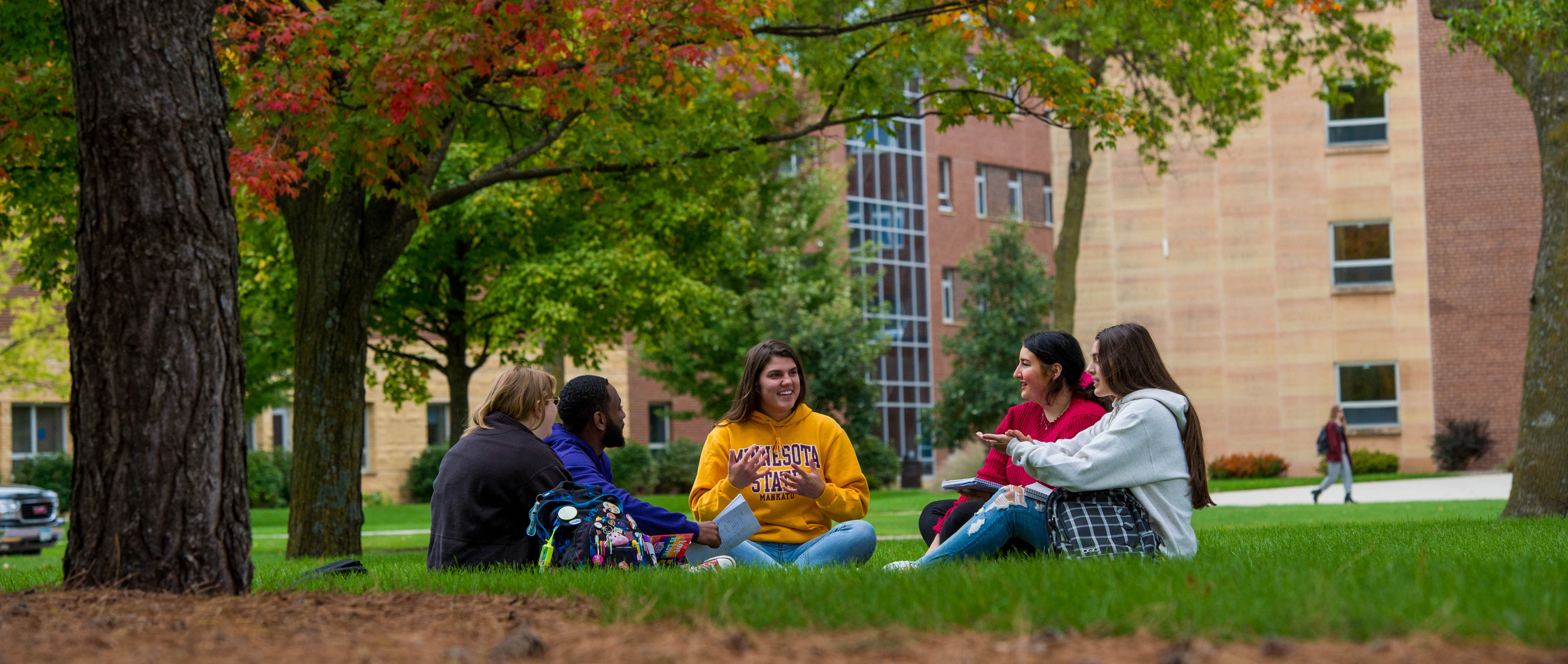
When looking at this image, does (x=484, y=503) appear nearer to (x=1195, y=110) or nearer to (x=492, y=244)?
(x=492, y=244)

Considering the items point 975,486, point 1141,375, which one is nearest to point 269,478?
point 975,486

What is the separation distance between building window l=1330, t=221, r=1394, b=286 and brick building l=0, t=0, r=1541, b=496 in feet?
0.16

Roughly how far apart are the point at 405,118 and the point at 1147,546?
6108 millimetres

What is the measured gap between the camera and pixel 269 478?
33000 millimetres

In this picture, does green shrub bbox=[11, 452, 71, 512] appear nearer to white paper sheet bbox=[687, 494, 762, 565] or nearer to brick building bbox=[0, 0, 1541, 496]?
brick building bbox=[0, 0, 1541, 496]

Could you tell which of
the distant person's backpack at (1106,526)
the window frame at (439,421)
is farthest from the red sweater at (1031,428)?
the window frame at (439,421)

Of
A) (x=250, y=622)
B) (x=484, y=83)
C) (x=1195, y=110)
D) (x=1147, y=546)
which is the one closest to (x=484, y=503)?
(x=250, y=622)

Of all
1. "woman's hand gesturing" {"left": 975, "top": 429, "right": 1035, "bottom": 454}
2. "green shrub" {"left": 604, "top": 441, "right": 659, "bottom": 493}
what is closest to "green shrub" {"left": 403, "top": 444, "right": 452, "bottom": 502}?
"green shrub" {"left": 604, "top": 441, "right": 659, "bottom": 493}

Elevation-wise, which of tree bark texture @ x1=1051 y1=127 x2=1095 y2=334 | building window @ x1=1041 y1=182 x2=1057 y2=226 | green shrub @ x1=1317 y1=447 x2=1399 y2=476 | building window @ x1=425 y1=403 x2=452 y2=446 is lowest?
green shrub @ x1=1317 y1=447 x2=1399 y2=476

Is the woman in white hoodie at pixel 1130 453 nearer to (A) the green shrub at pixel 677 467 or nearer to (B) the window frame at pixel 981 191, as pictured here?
(A) the green shrub at pixel 677 467

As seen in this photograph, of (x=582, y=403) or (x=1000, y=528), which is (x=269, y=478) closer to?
(x=582, y=403)

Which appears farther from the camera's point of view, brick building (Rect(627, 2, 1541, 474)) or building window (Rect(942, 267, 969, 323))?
building window (Rect(942, 267, 969, 323))

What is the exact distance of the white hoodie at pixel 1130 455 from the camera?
5664 mm

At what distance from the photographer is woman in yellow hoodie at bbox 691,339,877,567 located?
23.1 ft
